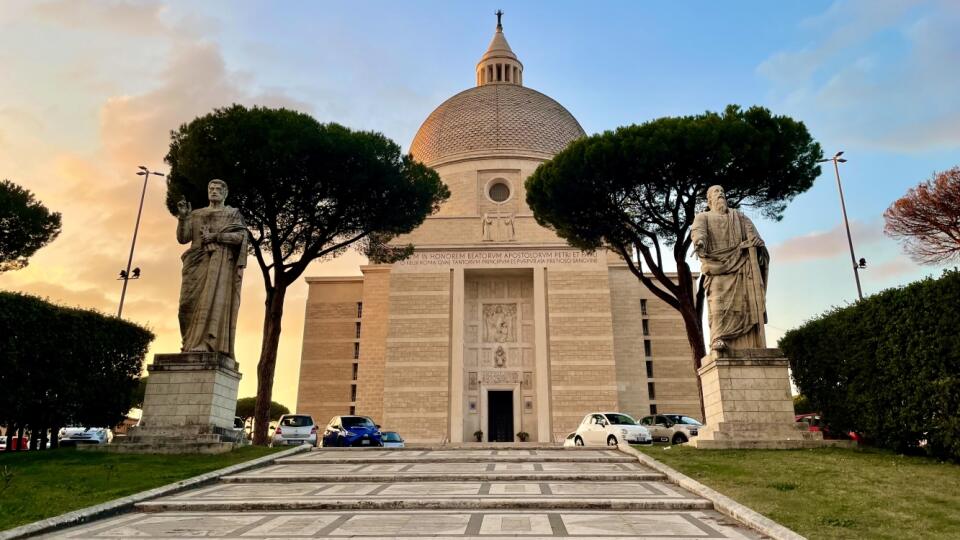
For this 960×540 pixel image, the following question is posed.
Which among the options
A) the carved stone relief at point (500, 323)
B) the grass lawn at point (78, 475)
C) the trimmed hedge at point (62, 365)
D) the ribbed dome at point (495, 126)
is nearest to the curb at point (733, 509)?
the grass lawn at point (78, 475)

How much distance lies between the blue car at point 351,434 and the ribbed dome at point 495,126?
833 inches

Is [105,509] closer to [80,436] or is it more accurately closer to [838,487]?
[838,487]

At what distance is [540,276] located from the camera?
1271 inches

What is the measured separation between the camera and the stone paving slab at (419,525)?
17.7 ft

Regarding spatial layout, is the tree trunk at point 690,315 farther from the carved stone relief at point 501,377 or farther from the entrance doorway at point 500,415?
the entrance doorway at point 500,415

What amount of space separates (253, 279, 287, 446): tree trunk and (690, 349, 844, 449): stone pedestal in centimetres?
1099

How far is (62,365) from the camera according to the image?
14406 millimetres

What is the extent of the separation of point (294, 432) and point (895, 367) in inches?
659

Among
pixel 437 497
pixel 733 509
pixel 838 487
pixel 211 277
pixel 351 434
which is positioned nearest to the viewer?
pixel 733 509

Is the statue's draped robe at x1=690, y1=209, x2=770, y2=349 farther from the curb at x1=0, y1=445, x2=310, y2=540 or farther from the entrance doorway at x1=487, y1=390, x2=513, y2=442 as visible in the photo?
the entrance doorway at x1=487, y1=390, x2=513, y2=442

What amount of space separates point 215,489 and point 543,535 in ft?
16.8

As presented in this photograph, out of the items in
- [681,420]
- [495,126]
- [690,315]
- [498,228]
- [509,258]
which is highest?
[495,126]

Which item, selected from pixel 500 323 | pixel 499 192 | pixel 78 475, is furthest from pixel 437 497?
pixel 499 192

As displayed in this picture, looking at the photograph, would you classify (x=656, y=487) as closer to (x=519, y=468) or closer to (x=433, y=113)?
(x=519, y=468)
